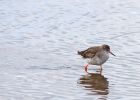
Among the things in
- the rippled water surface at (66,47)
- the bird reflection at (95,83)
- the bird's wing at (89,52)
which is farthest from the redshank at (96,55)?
the bird reflection at (95,83)

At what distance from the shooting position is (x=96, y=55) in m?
16.4

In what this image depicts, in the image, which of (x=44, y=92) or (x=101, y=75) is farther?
(x=101, y=75)

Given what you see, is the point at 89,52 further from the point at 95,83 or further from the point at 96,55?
the point at 95,83

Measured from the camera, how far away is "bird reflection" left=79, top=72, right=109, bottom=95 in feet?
46.6

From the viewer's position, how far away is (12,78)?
577 inches

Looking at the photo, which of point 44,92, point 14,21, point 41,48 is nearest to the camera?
point 44,92

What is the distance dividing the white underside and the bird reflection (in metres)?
0.39

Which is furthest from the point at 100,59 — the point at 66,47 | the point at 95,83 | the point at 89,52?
the point at 66,47

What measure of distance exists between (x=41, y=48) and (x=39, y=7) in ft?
21.6

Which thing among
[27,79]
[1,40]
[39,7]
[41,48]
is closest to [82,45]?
[41,48]

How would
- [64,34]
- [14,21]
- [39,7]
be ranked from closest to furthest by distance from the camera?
[64,34], [14,21], [39,7]

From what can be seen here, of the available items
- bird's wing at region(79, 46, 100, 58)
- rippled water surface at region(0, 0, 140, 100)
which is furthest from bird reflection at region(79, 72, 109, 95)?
bird's wing at region(79, 46, 100, 58)

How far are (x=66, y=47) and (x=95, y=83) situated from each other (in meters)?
3.10

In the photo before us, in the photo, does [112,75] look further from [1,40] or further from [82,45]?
[1,40]
